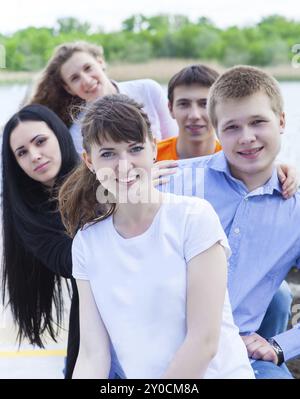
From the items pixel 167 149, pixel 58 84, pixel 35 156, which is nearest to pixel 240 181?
pixel 35 156

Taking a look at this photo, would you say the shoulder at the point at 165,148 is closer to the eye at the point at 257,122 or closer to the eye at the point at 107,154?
the eye at the point at 257,122

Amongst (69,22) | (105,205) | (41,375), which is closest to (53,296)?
(41,375)

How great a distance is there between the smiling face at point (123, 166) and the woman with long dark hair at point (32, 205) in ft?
1.74

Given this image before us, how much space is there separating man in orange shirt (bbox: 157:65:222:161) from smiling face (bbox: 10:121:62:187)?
53 cm

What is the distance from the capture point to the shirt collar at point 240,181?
157 centimetres

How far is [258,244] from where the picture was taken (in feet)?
5.08

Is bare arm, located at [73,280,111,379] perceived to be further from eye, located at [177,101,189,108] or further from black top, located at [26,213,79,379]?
eye, located at [177,101,189,108]

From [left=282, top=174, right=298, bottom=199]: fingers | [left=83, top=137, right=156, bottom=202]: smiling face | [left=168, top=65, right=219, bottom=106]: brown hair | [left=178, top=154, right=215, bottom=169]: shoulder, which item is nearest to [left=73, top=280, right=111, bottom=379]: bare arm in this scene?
[left=83, top=137, right=156, bottom=202]: smiling face

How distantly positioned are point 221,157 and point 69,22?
848 centimetres

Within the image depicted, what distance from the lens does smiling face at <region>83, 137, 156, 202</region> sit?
1.35m

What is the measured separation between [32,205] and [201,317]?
94 cm

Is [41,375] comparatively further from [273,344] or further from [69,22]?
[69,22]

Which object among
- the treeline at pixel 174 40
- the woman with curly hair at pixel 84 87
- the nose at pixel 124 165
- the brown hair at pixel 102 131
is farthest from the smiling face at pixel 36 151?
the treeline at pixel 174 40
